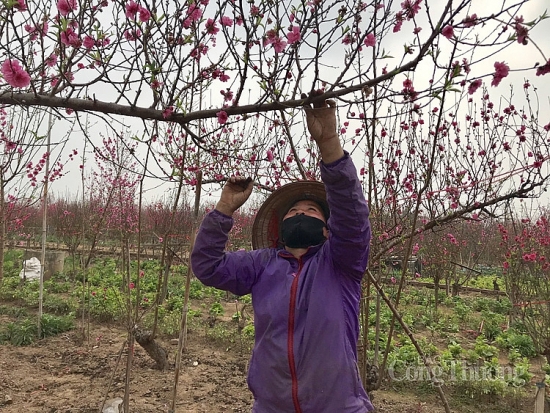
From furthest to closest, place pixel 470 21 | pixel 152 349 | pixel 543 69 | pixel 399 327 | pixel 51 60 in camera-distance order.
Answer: pixel 399 327 → pixel 152 349 → pixel 51 60 → pixel 470 21 → pixel 543 69

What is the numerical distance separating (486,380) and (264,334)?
4.36 m

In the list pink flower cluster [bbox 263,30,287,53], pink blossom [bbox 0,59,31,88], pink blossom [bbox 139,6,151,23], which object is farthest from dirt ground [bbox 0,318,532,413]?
pink flower cluster [bbox 263,30,287,53]

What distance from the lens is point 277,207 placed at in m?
2.20

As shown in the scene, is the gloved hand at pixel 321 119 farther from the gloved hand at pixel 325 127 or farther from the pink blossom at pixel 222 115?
the pink blossom at pixel 222 115

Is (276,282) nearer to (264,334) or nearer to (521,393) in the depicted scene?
(264,334)

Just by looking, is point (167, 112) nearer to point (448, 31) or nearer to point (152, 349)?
point (448, 31)

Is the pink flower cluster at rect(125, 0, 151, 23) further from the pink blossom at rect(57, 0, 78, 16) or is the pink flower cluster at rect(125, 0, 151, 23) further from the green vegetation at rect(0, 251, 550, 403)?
the green vegetation at rect(0, 251, 550, 403)

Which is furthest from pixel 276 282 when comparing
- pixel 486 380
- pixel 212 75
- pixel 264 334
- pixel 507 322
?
pixel 507 322

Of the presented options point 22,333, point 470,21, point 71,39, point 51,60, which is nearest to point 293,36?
point 470,21

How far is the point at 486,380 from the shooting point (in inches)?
194

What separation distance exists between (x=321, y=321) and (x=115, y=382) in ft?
13.2

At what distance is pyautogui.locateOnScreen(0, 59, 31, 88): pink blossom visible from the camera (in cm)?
171

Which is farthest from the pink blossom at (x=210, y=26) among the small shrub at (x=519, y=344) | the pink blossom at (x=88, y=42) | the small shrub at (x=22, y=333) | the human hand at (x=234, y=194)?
the small shrub at (x=519, y=344)

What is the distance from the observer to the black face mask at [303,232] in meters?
1.91
